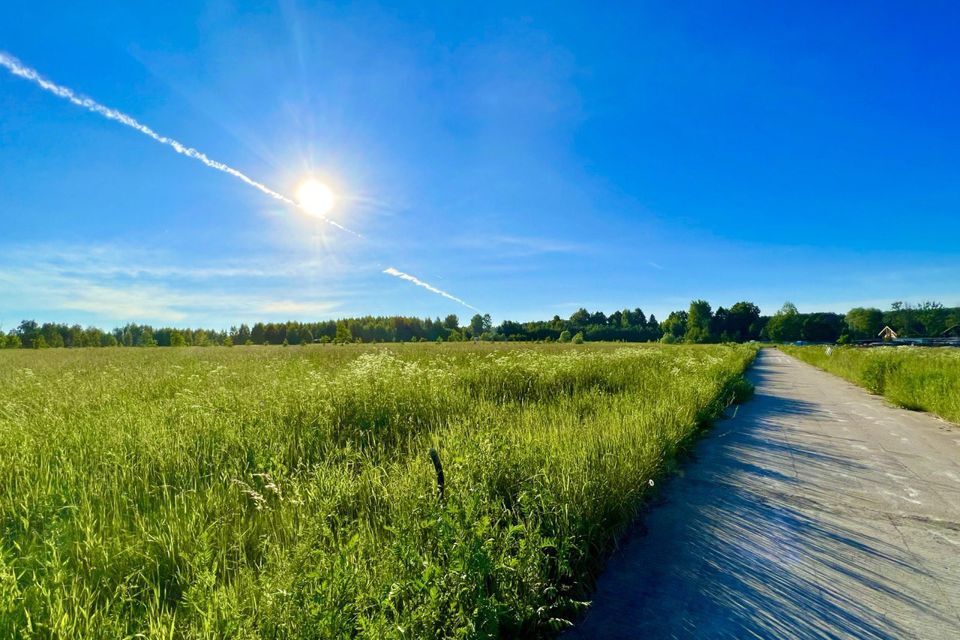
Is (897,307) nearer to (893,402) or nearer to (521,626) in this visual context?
(893,402)

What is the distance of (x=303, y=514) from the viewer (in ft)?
8.49

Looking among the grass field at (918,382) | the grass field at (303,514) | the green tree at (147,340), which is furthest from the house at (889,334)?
the green tree at (147,340)

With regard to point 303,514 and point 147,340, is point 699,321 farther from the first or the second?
point 147,340

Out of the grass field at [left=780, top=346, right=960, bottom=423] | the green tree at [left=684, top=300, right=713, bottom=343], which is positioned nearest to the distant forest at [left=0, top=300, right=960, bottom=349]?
the green tree at [left=684, top=300, right=713, bottom=343]

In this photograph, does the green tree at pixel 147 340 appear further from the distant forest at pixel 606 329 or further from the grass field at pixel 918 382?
the grass field at pixel 918 382

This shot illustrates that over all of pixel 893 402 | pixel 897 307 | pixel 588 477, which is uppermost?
pixel 897 307

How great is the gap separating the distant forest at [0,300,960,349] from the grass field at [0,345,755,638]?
5524 cm

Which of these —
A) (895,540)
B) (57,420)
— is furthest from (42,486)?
(895,540)

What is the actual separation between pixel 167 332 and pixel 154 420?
87.8 metres

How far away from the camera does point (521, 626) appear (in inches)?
83.4

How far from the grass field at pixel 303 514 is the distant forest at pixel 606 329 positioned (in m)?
55.2

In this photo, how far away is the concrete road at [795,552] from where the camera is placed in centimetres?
232

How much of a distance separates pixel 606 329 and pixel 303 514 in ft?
291

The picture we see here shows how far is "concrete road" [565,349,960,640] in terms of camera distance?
7.61 ft
